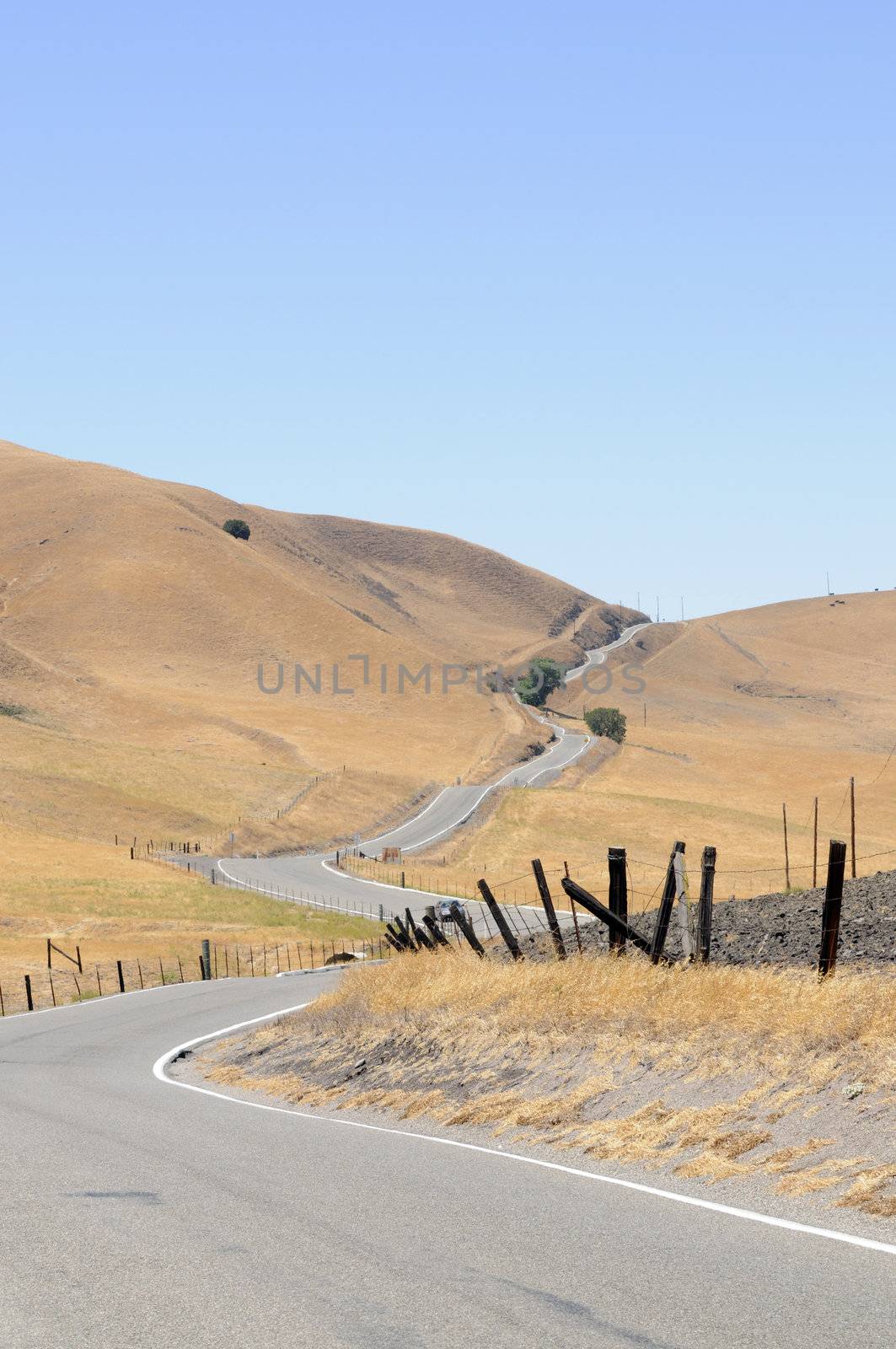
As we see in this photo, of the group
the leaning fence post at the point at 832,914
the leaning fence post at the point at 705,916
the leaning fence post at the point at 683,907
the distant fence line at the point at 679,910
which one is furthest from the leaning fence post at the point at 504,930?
the leaning fence post at the point at 832,914

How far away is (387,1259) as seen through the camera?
7898 millimetres

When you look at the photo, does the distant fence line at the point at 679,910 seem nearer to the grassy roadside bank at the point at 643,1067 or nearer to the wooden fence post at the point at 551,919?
the wooden fence post at the point at 551,919

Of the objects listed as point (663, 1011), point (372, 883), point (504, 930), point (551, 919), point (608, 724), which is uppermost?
point (608, 724)

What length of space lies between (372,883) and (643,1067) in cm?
6407

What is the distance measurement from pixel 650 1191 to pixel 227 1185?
3226 millimetres

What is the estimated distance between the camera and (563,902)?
7006 centimetres

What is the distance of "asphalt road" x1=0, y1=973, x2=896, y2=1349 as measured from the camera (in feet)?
21.4

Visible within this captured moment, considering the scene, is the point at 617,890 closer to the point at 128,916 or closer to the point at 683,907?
the point at 683,907

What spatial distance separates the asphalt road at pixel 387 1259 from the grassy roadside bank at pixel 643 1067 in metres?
0.82

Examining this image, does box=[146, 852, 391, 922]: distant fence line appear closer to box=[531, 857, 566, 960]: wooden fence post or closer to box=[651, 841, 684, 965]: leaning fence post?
box=[531, 857, 566, 960]: wooden fence post

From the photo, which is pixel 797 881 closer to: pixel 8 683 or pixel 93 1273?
pixel 93 1273

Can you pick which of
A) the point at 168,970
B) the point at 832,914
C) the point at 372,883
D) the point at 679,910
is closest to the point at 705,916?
the point at 832,914

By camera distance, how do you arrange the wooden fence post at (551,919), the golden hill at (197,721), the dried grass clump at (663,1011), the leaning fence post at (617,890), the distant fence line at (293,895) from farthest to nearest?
1. the golden hill at (197,721)
2. the distant fence line at (293,895)
3. the wooden fence post at (551,919)
4. the leaning fence post at (617,890)
5. the dried grass clump at (663,1011)

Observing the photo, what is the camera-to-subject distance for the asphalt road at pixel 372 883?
66.1 m
